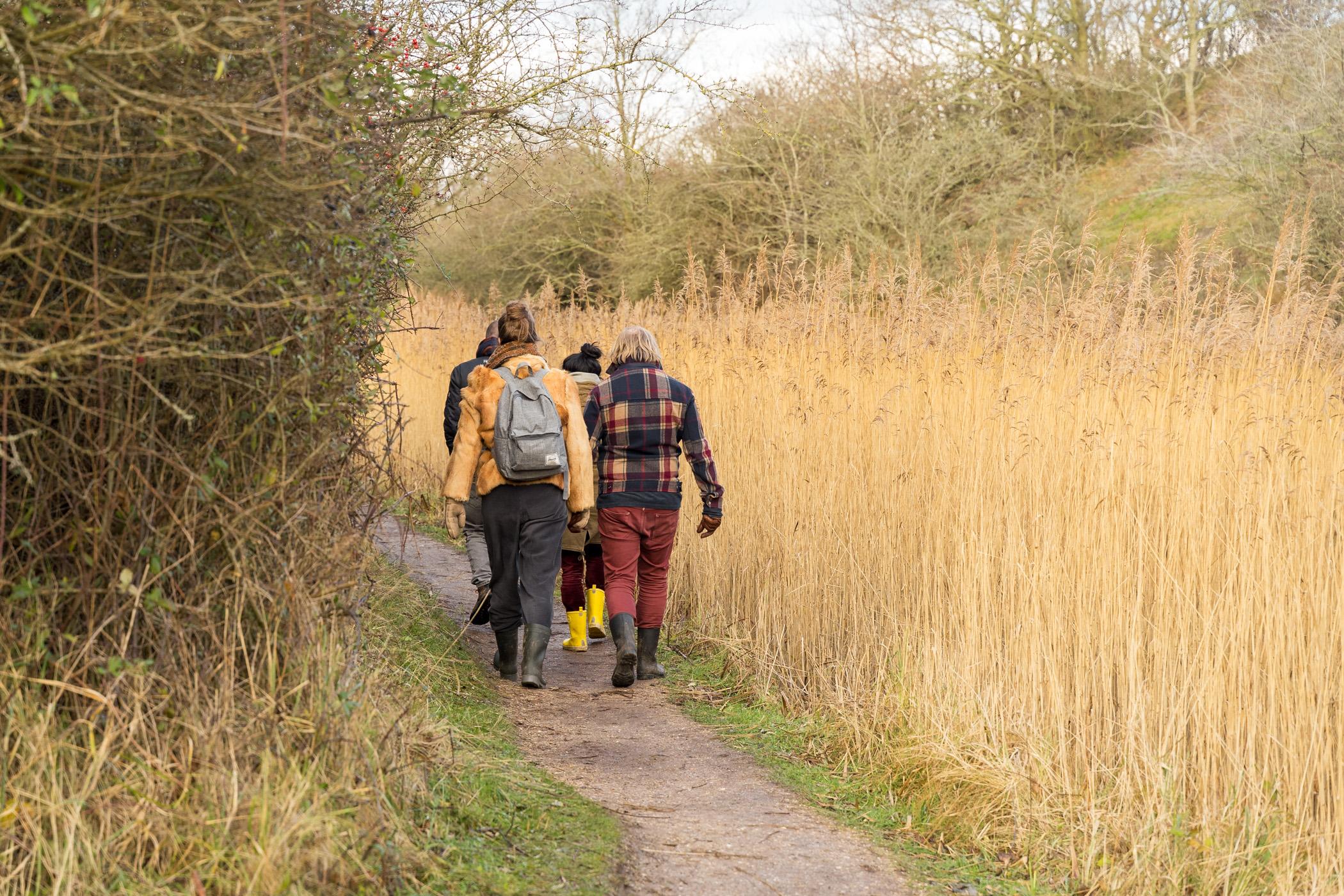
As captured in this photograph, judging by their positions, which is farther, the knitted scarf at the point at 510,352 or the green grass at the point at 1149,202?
the green grass at the point at 1149,202

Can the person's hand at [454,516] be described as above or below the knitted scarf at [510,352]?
below

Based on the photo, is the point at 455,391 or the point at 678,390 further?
the point at 455,391

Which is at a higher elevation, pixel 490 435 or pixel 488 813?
pixel 490 435

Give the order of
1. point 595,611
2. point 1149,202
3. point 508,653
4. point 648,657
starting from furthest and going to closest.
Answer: point 1149,202 → point 595,611 → point 648,657 → point 508,653

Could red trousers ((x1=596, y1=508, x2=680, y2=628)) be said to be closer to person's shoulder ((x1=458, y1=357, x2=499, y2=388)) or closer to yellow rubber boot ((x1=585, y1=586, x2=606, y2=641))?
yellow rubber boot ((x1=585, y1=586, x2=606, y2=641))

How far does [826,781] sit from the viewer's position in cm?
494

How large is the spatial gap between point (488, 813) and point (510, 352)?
2655 millimetres

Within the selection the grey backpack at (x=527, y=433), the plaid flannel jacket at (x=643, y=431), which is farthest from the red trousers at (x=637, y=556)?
the grey backpack at (x=527, y=433)

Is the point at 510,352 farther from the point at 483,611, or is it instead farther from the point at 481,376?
the point at 483,611

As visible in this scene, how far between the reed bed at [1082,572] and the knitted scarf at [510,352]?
1103 mm

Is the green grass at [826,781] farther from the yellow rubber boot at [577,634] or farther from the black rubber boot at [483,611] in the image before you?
the black rubber boot at [483,611]

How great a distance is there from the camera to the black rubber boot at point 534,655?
6.00 meters

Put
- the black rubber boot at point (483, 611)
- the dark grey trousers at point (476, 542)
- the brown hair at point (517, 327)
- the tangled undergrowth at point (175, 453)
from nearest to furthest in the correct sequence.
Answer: the tangled undergrowth at point (175, 453) → the brown hair at point (517, 327) → the black rubber boot at point (483, 611) → the dark grey trousers at point (476, 542)

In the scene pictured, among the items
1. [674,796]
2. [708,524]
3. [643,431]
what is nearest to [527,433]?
[643,431]
